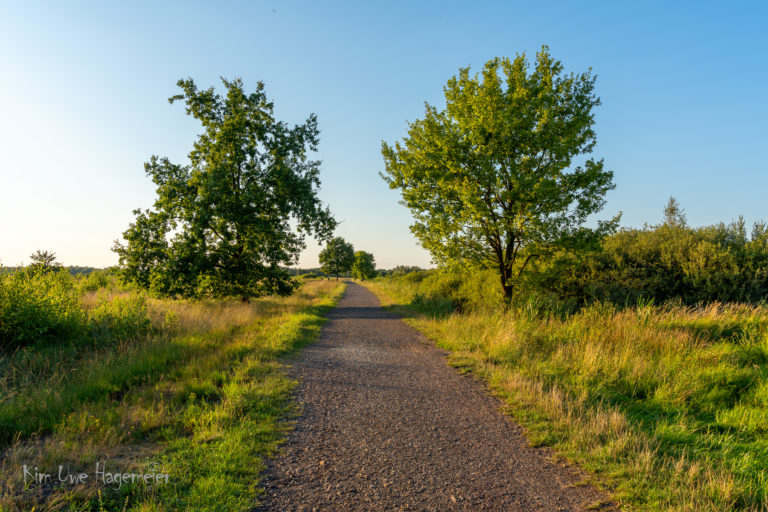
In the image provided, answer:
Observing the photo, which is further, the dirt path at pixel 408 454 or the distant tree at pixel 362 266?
the distant tree at pixel 362 266

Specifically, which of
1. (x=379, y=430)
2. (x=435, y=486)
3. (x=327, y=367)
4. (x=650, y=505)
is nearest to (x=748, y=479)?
(x=650, y=505)

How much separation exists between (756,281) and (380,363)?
15.8m

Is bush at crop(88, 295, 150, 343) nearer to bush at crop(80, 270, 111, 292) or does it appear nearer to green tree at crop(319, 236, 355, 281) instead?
bush at crop(80, 270, 111, 292)

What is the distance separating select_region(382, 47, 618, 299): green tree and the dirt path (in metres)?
6.86

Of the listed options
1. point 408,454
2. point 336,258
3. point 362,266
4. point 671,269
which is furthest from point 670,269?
point 362,266

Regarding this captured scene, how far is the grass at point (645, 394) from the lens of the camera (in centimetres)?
348

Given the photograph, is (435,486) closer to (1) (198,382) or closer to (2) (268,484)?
(2) (268,484)

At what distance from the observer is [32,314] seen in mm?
8375

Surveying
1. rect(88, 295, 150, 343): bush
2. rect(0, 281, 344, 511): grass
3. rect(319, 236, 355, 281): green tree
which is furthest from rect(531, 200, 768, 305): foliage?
rect(319, 236, 355, 281): green tree

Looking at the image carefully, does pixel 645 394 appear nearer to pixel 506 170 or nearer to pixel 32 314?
pixel 506 170

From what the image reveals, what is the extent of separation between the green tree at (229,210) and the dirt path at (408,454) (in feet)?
38.8

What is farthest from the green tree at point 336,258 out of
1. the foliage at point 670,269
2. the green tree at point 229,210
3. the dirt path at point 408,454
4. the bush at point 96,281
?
the dirt path at point 408,454

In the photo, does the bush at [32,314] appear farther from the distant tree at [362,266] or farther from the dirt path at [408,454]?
the distant tree at [362,266]

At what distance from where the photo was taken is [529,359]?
761 centimetres
